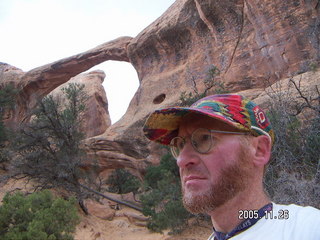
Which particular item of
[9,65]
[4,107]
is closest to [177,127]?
[4,107]

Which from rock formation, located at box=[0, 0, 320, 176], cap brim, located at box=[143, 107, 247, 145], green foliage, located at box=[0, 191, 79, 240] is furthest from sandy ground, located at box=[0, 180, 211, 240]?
cap brim, located at box=[143, 107, 247, 145]

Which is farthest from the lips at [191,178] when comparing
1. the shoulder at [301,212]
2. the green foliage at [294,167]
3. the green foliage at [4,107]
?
the green foliage at [4,107]

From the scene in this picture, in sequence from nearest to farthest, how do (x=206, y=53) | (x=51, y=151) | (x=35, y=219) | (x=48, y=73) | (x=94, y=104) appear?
1. (x=35, y=219)
2. (x=51, y=151)
3. (x=206, y=53)
4. (x=48, y=73)
5. (x=94, y=104)

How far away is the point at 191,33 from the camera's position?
13.3 meters

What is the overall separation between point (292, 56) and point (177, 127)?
9993mm

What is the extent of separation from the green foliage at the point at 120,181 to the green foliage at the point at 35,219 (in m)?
9.78

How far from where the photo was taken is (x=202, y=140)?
1.07 m

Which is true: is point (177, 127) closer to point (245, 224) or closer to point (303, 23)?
point (245, 224)

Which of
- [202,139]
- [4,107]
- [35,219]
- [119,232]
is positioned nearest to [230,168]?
[202,139]

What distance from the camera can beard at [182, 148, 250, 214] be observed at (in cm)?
97

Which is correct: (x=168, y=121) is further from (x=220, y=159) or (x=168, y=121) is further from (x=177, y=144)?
(x=220, y=159)

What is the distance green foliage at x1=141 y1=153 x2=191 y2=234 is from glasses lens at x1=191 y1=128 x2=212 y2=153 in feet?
23.5
